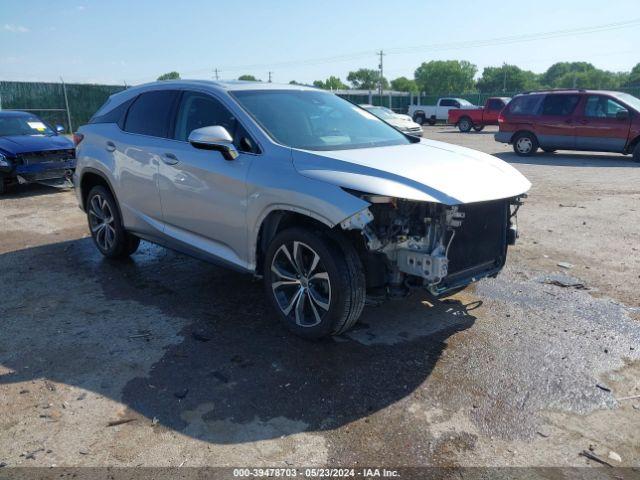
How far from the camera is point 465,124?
30.4 metres

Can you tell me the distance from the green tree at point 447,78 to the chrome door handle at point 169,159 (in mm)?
128606

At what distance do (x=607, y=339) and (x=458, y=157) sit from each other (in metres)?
1.82

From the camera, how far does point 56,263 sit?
6230 mm

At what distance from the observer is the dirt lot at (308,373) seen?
294 centimetres

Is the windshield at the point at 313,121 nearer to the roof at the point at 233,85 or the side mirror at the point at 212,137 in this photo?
the roof at the point at 233,85

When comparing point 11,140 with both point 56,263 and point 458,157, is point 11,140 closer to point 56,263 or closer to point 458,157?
point 56,263

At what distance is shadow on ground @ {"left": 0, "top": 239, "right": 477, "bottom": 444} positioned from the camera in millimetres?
3273

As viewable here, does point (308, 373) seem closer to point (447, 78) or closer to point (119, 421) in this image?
point (119, 421)

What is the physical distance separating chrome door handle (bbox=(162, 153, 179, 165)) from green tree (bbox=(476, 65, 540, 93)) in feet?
358

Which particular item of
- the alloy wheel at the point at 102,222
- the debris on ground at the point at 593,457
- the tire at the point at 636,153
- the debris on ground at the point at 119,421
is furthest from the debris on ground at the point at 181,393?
the tire at the point at 636,153

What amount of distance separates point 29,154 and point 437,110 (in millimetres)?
30093

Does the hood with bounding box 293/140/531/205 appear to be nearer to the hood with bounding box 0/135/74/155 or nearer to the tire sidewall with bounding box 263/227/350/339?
the tire sidewall with bounding box 263/227/350/339

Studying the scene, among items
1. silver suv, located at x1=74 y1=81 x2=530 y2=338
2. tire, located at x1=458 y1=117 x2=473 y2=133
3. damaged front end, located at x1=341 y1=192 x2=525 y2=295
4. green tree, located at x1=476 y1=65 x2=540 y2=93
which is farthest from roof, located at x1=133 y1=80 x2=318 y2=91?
green tree, located at x1=476 y1=65 x2=540 y2=93

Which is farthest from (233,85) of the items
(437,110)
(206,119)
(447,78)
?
(447,78)
